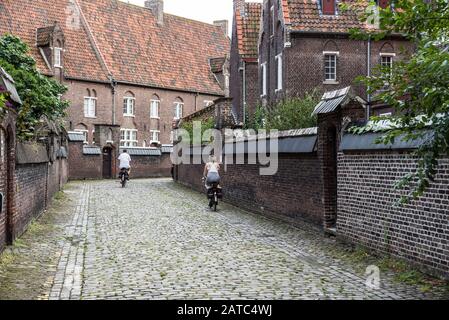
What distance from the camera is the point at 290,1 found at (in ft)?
101

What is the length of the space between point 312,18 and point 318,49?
1595 millimetres

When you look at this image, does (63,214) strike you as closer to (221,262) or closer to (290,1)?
(221,262)

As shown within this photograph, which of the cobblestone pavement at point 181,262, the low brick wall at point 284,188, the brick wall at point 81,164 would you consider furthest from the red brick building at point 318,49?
the cobblestone pavement at point 181,262

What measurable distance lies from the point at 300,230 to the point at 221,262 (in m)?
4.44

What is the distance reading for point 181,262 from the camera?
950 cm

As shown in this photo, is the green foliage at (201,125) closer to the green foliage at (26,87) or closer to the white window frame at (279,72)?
the white window frame at (279,72)

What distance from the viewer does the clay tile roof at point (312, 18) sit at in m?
30.4

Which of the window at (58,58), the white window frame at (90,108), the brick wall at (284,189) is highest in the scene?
the window at (58,58)

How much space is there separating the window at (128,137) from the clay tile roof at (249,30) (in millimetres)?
15741

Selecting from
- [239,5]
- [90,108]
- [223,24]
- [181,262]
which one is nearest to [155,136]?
[90,108]

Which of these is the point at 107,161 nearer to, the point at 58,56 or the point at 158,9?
the point at 58,56

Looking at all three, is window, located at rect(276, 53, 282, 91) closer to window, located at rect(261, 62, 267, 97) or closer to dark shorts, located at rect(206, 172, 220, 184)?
window, located at rect(261, 62, 267, 97)
